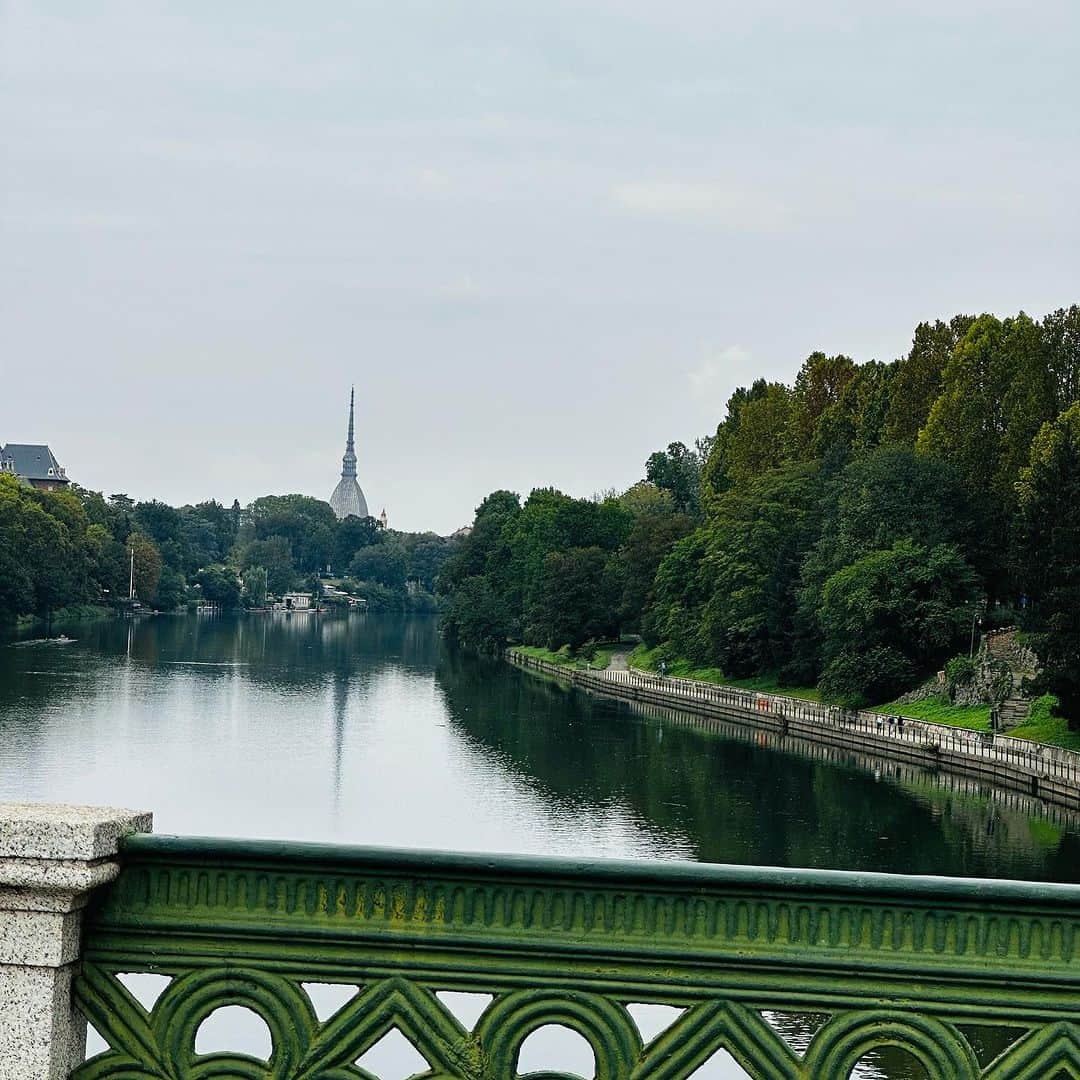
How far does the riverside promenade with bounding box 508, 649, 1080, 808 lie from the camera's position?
119ft

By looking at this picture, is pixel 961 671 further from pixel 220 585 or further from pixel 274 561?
pixel 274 561

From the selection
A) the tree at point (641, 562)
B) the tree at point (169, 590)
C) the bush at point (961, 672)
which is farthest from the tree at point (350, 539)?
the bush at point (961, 672)

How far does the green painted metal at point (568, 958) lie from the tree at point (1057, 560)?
35226 mm

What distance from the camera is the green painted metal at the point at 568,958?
3582 millimetres

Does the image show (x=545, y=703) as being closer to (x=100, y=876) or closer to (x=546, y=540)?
(x=546, y=540)

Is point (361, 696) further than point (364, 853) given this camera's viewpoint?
Yes

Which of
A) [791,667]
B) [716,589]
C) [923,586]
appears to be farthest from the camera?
[716,589]

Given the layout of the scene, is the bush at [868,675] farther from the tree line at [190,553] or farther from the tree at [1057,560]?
the tree line at [190,553]

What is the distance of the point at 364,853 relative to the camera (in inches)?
145

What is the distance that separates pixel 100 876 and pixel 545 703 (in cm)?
5697

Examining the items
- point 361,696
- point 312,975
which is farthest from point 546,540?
point 312,975

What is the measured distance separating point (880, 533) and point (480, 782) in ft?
62.1

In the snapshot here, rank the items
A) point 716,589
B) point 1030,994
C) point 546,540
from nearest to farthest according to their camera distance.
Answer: point 1030,994 < point 716,589 < point 546,540

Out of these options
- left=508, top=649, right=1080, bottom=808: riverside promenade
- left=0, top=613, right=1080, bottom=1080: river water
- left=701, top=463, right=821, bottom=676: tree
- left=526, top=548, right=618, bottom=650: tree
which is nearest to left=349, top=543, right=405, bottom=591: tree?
left=526, top=548, right=618, bottom=650: tree
